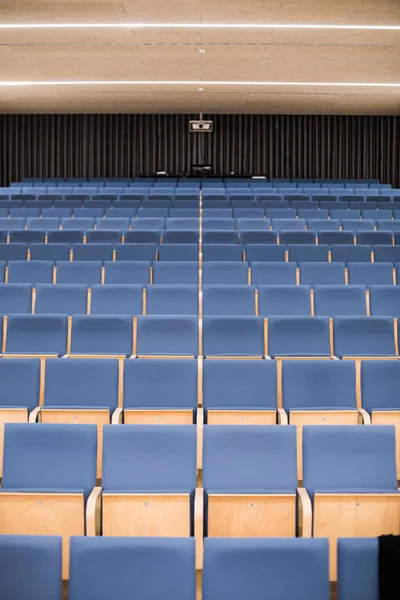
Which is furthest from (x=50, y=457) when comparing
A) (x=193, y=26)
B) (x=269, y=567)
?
(x=193, y=26)

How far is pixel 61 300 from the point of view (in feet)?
13.5

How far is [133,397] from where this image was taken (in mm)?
3010

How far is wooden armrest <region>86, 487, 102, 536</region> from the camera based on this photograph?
2.20m

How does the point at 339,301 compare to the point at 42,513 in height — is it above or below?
above

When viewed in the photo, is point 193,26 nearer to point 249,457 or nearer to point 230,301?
point 230,301

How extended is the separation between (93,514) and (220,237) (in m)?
3.55

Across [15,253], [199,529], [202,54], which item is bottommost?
[199,529]

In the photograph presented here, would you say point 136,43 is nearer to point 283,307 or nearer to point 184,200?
point 184,200

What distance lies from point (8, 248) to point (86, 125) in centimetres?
776

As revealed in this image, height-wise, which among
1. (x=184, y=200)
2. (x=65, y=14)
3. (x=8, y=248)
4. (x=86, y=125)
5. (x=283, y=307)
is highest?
(x=86, y=125)

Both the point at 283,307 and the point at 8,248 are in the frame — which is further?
the point at 8,248

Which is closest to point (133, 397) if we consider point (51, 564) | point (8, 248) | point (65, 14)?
point (51, 564)

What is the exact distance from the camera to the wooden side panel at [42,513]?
Result: 2217 millimetres

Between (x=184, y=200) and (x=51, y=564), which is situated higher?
(x=184, y=200)
